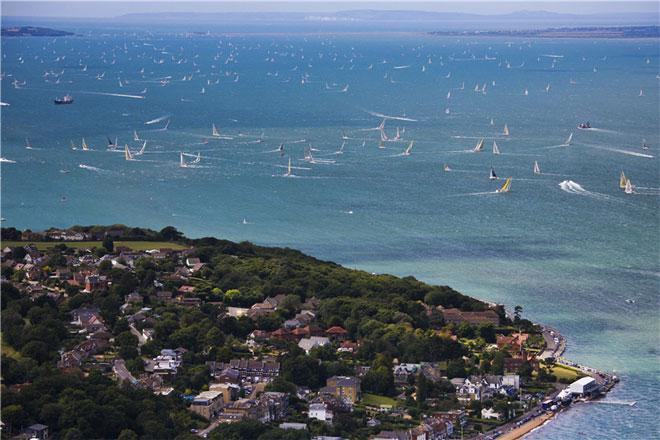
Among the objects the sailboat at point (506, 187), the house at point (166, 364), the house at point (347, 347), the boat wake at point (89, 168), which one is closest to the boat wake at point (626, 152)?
the sailboat at point (506, 187)

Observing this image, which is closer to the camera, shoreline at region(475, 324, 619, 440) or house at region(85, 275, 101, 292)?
shoreline at region(475, 324, 619, 440)

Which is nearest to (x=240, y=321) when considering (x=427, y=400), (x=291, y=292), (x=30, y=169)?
(x=291, y=292)

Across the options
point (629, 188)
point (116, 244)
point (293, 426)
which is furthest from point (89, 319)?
point (629, 188)

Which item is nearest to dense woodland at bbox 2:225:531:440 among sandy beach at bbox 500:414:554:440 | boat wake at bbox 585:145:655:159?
sandy beach at bbox 500:414:554:440

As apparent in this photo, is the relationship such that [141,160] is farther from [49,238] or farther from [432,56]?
[432,56]

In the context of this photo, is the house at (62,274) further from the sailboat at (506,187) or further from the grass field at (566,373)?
the sailboat at (506,187)

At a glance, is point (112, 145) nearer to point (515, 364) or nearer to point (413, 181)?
point (413, 181)

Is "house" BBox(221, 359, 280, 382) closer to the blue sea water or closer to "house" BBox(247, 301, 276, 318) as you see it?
"house" BBox(247, 301, 276, 318)
